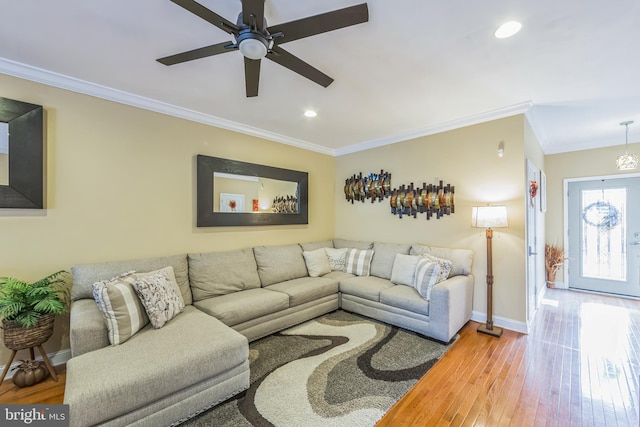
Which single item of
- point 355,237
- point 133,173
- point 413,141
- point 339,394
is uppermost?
point 413,141

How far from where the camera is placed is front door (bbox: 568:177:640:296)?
14.3 feet

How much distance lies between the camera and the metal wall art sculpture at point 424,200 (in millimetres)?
3688

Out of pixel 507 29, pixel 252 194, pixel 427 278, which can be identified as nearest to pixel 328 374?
pixel 427 278

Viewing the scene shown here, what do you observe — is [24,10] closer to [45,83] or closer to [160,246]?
[45,83]

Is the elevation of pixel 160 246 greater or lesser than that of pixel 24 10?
lesser

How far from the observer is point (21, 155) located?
7.47 feet

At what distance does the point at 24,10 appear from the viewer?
1.67 meters

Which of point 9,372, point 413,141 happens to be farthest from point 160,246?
point 413,141

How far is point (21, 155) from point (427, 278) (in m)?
3.92

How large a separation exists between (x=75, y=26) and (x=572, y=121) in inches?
205

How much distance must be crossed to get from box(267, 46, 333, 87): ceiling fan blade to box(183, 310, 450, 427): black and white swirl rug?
234 centimetres

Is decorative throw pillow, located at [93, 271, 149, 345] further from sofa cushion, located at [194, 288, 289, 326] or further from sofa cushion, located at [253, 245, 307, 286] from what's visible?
sofa cushion, located at [253, 245, 307, 286]

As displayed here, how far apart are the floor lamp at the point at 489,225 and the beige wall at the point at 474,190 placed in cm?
17

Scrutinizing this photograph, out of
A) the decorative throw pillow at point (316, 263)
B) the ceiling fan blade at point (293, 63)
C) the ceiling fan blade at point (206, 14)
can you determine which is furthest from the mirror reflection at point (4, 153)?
the decorative throw pillow at point (316, 263)
